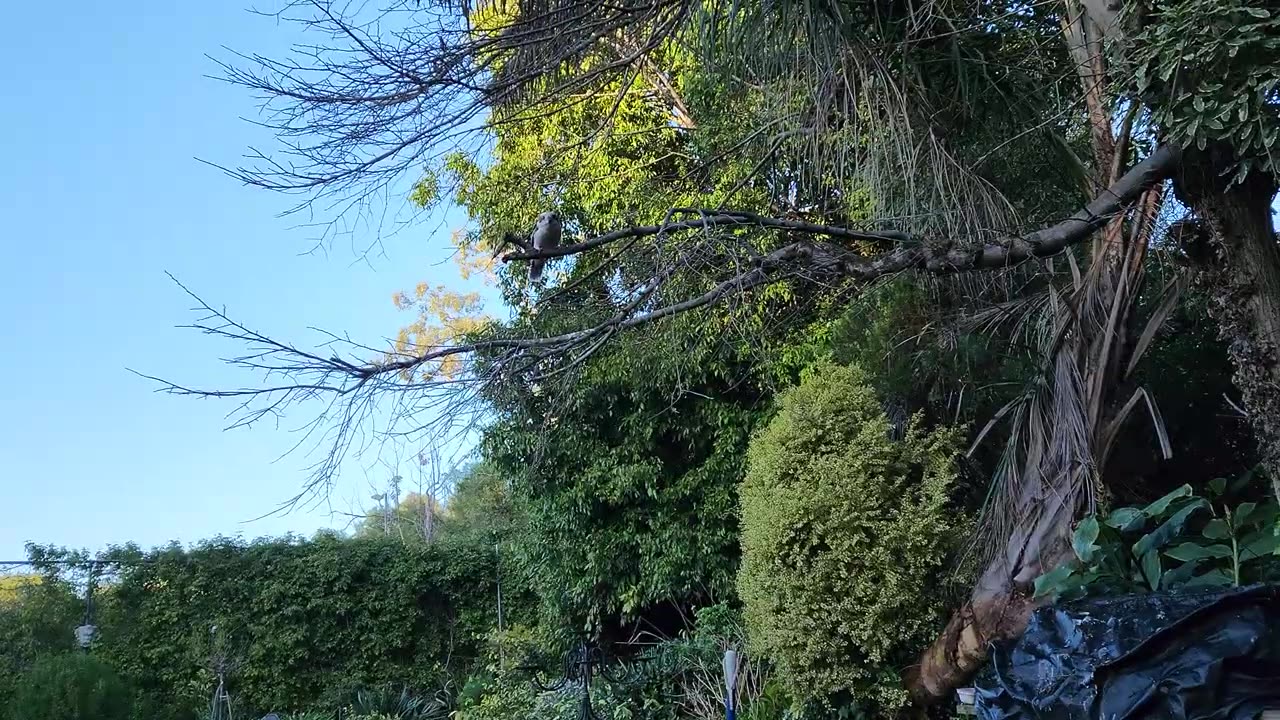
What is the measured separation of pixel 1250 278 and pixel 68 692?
26.9ft

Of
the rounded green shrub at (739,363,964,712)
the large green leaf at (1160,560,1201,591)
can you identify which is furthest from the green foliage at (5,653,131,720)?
the large green leaf at (1160,560,1201,591)

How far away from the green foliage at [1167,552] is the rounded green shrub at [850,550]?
3.07 feet

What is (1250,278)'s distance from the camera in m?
2.94

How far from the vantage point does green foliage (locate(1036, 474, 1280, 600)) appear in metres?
3.26

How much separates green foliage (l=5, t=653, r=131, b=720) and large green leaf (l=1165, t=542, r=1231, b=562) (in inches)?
300

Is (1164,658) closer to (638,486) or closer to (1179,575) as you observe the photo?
(1179,575)

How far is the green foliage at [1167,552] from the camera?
10.7 feet

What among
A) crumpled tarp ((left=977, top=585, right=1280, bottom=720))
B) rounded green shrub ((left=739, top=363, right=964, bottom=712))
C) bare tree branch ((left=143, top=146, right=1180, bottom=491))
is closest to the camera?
crumpled tarp ((left=977, top=585, right=1280, bottom=720))

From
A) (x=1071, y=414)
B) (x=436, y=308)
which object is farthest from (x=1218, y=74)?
(x=436, y=308)

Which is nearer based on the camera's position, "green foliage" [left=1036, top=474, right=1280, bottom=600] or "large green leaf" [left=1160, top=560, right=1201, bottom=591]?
"green foliage" [left=1036, top=474, right=1280, bottom=600]

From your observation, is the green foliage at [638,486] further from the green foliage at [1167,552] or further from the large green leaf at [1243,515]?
the large green leaf at [1243,515]

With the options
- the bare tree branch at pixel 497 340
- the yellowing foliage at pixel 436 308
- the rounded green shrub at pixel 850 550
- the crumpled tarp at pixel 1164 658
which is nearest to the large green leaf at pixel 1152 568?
the crumpled tarp at pixel 1164 658

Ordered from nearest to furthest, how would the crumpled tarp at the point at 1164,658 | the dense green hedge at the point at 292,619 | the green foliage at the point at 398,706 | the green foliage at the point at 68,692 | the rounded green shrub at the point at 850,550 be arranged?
the crumpled tarp at the point at 1164,658 → the rounded green shrub at the point at 850,550 → the green foliage at the point at 68,692 → the green foliage at the point at 398,706 → the dense green hedge at the point at 292,619

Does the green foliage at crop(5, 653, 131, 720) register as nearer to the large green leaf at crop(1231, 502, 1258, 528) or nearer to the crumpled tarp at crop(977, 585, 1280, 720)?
the crumpled tarp at crop(977, 585, 1280, 720)
